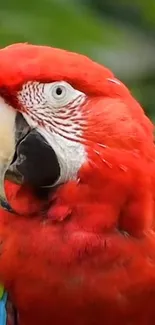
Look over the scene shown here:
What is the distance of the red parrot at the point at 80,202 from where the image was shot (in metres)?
1.53

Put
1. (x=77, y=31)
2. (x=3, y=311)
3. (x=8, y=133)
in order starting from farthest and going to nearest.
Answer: (x=77, y=31), (x=3, y=311), (x=8, y=133)

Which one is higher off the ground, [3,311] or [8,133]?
[8,133]

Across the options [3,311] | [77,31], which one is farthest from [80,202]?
[77,31]

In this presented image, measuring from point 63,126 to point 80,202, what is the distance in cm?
12

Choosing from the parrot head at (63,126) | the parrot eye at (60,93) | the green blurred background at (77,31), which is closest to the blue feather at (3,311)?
the parrot head at (63,126)

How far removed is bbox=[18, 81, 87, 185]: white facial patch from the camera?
152cm

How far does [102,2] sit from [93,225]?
42.2 inches

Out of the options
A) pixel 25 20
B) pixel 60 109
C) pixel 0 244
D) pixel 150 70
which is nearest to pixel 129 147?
pixel 60 109

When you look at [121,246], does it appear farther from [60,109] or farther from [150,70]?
[150,70]

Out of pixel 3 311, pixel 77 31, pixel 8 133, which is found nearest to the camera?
pixel 8 133

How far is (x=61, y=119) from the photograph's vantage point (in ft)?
5.10

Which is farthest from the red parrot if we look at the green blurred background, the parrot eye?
the green blurred background

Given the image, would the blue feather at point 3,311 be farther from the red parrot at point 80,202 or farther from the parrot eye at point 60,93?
the parrot eye at point 60,93

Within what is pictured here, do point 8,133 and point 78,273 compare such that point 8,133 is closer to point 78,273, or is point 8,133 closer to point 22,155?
point 22,155
